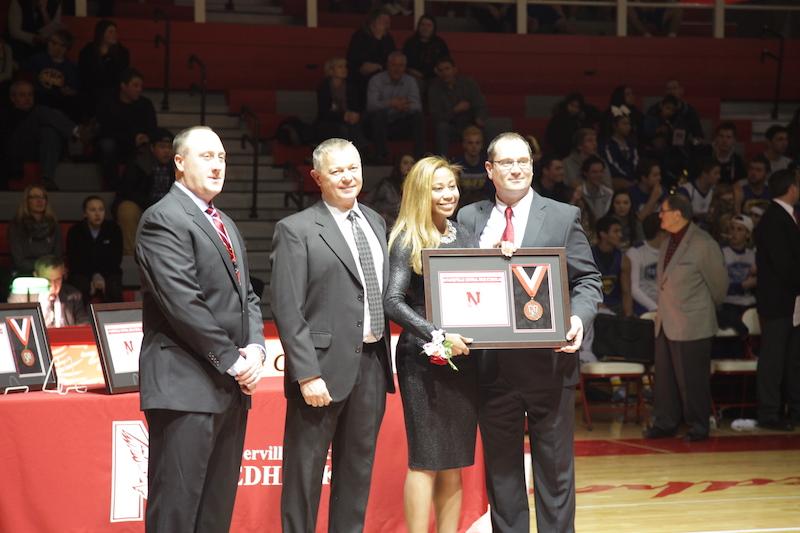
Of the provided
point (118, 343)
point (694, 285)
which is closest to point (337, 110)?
point (694, 285)

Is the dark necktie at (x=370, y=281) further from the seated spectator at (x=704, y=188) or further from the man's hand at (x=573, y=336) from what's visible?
the seated spectator at (x=704, y=188)

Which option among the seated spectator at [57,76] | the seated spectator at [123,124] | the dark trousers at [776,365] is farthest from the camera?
the seated spectator at [57,76]

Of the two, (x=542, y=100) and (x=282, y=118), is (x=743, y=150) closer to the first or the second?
(x=542, y=100)

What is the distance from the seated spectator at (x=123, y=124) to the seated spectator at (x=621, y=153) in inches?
178

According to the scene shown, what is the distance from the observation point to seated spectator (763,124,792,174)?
1180 centimetres

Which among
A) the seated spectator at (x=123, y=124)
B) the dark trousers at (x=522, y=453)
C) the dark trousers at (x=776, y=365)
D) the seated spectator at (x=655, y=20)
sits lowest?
the dark trousers at (x=776, y=365)

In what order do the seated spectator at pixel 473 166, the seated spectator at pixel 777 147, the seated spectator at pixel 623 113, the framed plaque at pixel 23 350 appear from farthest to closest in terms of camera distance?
the seated spectator at pixel 623 113 → the seated spectator at pixel 777 147 → the seated spectator at pixel 473 166 → the framed plaque at pixel 23 350

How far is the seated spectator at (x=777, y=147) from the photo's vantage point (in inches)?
464

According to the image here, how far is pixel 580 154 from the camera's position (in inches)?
441

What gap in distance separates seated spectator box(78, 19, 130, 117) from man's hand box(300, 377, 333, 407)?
7.58 metres

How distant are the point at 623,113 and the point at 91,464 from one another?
8.39 m

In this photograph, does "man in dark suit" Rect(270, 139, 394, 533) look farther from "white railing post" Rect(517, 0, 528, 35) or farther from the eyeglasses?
"white railing post" Rect(517, 0, 528, 35)

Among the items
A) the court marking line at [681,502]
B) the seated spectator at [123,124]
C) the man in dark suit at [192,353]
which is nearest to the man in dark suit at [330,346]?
the man in dark suit at [192,353]

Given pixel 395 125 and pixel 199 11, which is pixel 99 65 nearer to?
pixel 199 11
